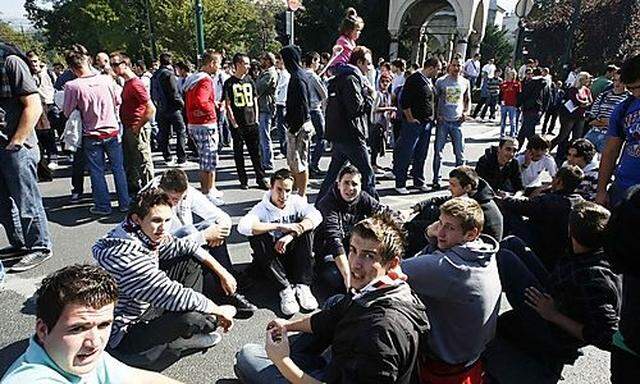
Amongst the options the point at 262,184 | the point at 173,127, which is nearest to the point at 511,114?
the point at 262,184

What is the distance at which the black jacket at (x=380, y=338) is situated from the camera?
167 centimetres

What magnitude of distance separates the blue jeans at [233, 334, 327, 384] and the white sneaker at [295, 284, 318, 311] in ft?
2.81

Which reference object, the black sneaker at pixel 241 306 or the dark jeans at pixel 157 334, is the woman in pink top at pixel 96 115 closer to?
the black sneaker at pixel 241 306

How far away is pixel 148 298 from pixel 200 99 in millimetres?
3548

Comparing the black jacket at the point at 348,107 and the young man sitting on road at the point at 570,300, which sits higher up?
the black jacket at the point at 348,107

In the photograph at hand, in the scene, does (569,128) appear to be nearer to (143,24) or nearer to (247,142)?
(247,142)

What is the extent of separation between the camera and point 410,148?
253 inches

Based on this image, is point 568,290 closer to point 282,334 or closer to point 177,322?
point 282,334

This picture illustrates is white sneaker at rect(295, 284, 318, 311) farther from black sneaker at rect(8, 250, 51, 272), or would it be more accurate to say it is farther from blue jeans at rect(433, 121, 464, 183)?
blue jeans at rect(433, 121, 464, 183)

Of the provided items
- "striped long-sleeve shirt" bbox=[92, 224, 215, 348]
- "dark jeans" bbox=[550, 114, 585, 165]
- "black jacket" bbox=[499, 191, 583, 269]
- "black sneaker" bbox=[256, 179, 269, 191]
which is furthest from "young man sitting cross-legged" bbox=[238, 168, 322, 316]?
"dark jeans" bbox=[550, 114, 585, 165]

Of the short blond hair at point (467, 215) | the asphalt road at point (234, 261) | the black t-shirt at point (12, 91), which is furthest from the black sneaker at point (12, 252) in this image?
the short blond hair at point (467, 215)

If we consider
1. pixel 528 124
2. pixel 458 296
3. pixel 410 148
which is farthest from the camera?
pixel 528 124

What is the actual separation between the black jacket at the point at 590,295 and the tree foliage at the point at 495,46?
115 feet

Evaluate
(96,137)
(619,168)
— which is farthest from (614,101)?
(96,137)
